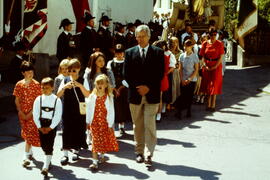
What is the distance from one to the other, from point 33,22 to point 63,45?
1.20 metres

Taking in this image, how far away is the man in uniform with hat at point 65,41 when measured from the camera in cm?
1179

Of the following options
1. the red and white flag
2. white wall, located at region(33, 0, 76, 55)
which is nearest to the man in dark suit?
the red and white flag

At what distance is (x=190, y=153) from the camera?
7.31 m

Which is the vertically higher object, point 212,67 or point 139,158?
point 212,67

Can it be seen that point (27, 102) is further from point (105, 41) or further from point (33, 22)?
point (105, 41)

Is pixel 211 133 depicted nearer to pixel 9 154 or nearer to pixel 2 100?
pixel 9 154

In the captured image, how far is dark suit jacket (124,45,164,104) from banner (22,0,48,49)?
241 inches

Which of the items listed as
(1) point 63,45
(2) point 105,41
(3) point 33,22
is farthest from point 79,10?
(1) point 63,45

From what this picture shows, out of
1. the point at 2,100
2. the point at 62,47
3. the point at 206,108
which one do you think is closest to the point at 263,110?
the point at 206,108

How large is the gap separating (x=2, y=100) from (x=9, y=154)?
11.5 feet

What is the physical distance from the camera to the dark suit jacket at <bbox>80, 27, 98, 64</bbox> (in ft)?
41.9

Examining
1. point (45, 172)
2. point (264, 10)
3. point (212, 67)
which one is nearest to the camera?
point (45, 172)

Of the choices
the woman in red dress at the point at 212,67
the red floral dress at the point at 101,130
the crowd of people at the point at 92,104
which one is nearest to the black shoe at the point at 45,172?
the crowd of people at the point at 92,104

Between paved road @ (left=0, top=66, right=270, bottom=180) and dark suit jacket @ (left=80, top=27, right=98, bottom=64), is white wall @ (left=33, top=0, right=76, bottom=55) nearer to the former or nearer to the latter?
dark suit jacket @ (left=80, top=27, right=98, bottom=64)
